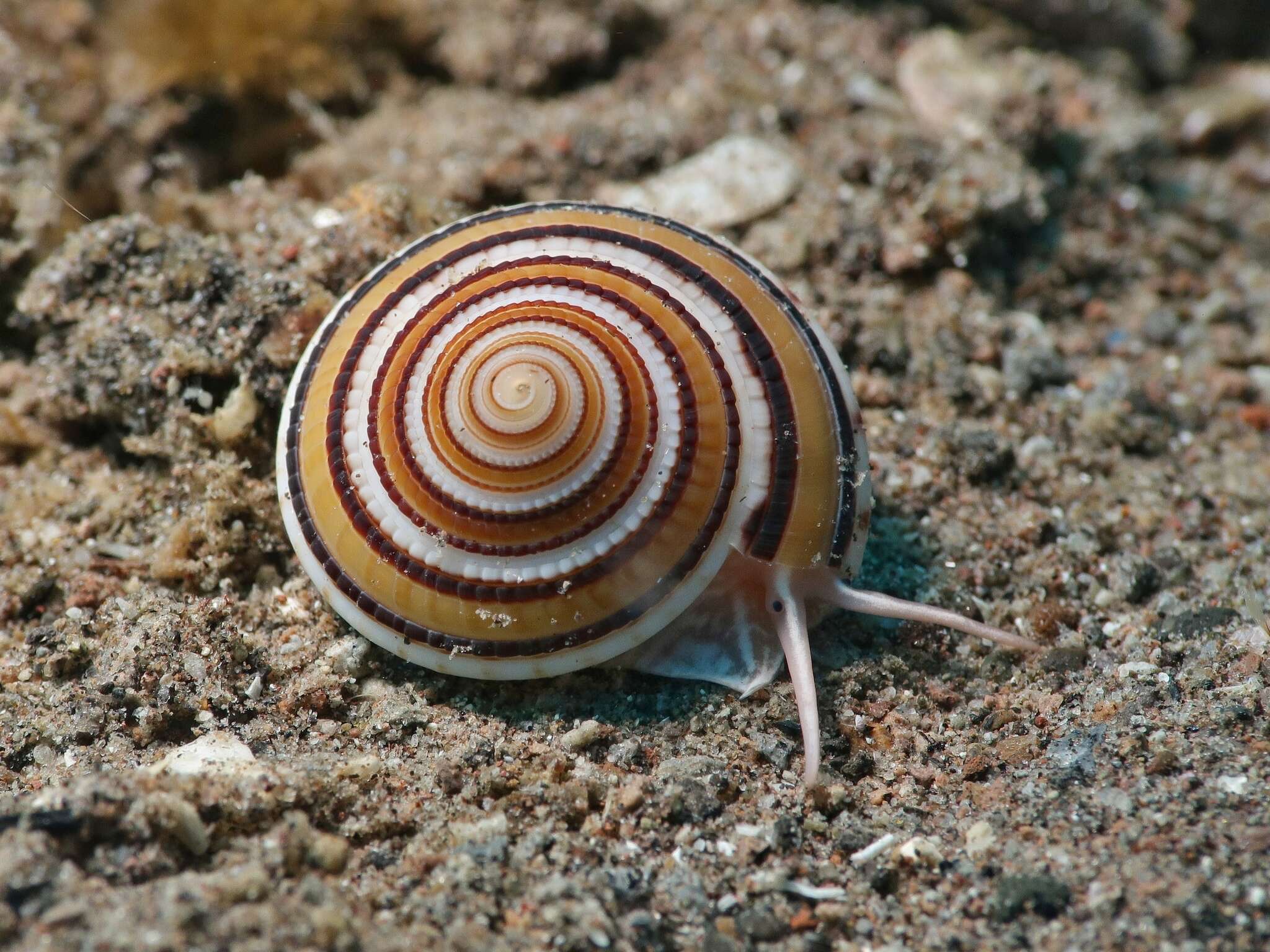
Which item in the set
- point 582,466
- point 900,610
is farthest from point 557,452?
A: point 900,610

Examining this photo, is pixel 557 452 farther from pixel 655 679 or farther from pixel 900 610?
pixel 900 610

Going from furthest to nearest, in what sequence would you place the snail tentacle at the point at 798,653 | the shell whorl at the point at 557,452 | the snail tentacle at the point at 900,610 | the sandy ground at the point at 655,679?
the snail tentacle at the point at 900,610
the snail tentacle at the point at 798,653
the shell whorl at the point at 557,452
the sandy ground at the point at 655,679

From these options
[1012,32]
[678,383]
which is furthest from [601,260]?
[1012,32]

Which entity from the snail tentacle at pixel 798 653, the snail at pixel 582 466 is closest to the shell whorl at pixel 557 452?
the snail at pixel 582 466

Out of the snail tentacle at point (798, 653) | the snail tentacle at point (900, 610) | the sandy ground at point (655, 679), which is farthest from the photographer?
the snail tentacle at point (900, 610)

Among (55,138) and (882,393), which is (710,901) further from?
(55,138)

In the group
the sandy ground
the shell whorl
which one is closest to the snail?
the shell whorl

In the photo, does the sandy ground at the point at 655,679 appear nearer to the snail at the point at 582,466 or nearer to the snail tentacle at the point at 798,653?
the snail tentacle at the point at 798,653
